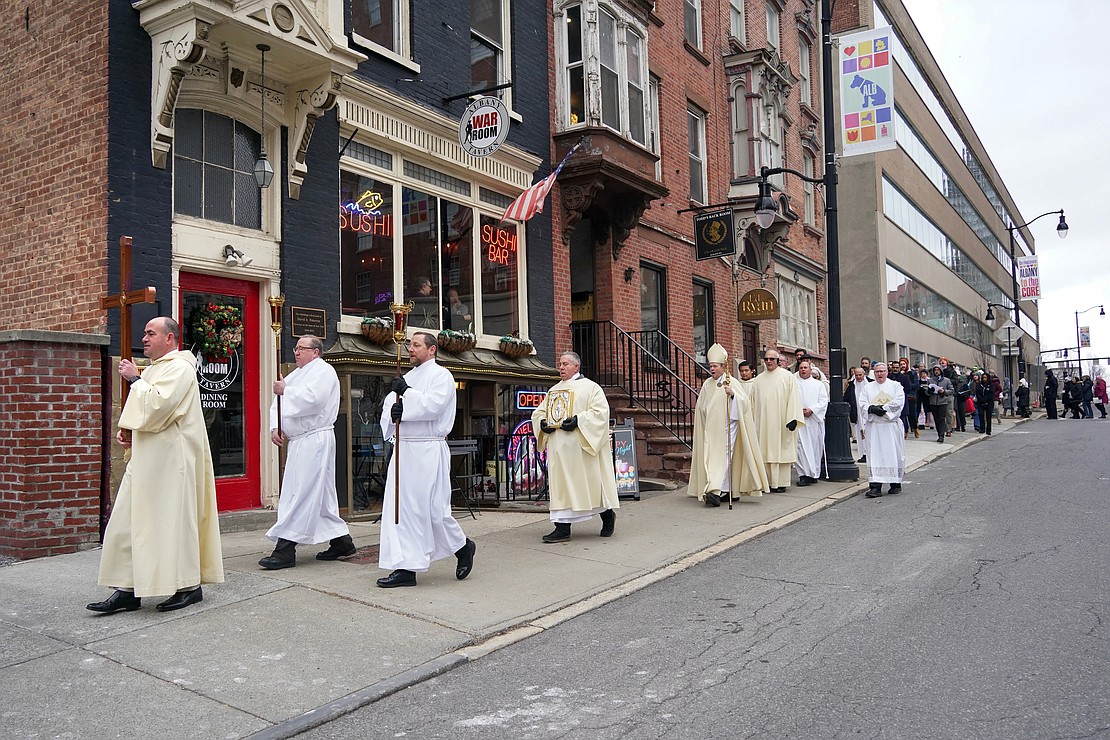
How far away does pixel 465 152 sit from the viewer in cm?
1259

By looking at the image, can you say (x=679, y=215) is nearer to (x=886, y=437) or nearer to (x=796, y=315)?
(x=886, y=437)

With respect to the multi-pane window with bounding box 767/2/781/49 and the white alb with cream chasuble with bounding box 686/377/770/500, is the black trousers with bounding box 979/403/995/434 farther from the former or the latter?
the white alb with cream chasuble with bounding box 686/377/770/500

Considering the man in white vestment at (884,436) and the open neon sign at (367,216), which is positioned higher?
the open neon sign at (367,216)

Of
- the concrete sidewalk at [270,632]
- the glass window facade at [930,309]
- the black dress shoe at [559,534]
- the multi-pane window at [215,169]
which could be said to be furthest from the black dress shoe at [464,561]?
the glass window facade at [930,309]

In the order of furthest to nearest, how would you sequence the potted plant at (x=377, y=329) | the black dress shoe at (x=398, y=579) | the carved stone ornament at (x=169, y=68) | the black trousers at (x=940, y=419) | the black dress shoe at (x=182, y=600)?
the black trousers at (x=940, y=419) → the potted plant at (x=377, y=329) → the carved stone ornament at (x=169, y=68) → the black dress shoe at (x=398, y=579) → the black dress shoe at (x=182, y=600)

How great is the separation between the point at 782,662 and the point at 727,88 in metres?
17.7

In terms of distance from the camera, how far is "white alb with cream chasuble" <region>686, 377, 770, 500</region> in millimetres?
11289

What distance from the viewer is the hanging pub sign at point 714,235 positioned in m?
17.6

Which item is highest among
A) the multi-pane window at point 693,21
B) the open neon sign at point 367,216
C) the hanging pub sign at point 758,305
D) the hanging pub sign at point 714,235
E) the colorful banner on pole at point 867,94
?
the multi-pane window at point 693,21

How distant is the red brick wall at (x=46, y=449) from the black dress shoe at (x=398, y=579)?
2923mm

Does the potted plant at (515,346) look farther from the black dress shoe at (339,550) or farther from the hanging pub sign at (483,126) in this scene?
the black dress shoe at (339,550)

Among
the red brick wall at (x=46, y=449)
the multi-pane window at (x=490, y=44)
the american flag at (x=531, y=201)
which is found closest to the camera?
the red brick wall at (x=46, y=449)

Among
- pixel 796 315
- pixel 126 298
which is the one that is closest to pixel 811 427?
pixel 796 315

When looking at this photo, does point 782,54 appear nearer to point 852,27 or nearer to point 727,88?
point 727,88
